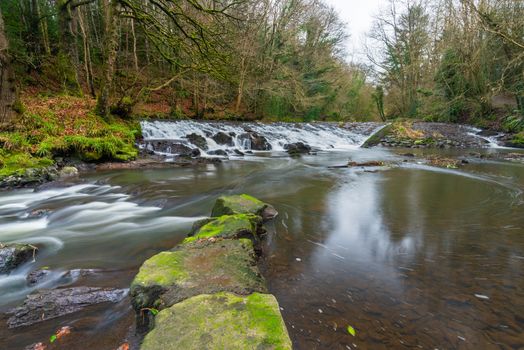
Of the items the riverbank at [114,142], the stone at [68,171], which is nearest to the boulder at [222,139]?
the riverbank at [114,142]

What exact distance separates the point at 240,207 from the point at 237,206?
5 centimetres

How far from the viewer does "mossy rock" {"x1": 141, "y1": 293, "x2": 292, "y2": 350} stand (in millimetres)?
1415

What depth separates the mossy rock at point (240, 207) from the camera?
3801 millimetres

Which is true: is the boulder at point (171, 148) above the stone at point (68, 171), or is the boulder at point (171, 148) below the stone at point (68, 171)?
above

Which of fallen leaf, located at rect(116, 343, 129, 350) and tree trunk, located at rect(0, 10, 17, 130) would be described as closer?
fallen leaf, located at rect(116, 343, 129, 350)

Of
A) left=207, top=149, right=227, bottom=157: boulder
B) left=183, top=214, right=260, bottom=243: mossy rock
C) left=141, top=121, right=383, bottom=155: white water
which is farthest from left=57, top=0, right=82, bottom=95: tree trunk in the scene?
left=183, top=214, right=260, bottom=243: mossy rock

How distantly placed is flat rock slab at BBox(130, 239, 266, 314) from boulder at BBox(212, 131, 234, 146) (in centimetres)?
1082

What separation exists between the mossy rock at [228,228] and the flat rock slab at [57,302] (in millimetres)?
861

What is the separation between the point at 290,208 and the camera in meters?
4.91

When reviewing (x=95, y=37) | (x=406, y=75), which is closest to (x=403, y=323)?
(x=95, y=37)

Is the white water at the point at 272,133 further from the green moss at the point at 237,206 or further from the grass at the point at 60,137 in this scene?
the green moss at the point at 237,206

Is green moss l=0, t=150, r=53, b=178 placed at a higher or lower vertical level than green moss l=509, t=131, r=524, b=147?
lower

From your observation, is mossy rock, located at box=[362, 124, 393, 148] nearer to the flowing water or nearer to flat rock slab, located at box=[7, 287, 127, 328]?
the flowing water

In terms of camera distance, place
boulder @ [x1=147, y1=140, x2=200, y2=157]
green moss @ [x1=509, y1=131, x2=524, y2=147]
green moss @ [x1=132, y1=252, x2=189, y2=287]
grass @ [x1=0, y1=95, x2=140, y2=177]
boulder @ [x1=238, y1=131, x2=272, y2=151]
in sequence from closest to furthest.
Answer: green moss @ [x1=132, y1=252, x2=189, y2=287]
grass @ [x1=0, y1=95, x2=140, y2=177]
boulder @ [x1=147, y1=140, x2=200, y2=157]
boulder @ [x1=238, y1=131, x2=272, y2=151]
green moss @ [x1=509, y1=131, x2=524, y2=147]
